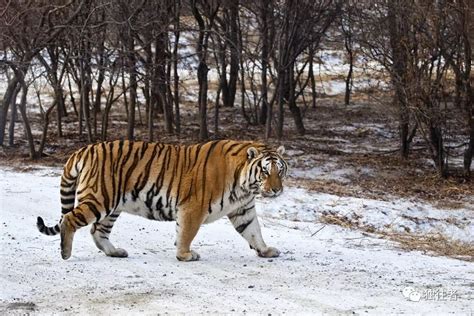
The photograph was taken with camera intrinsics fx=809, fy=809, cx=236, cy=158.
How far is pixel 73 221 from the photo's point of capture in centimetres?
739

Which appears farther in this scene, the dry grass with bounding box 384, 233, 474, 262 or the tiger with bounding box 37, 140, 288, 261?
the dry grass with bounding box 384, 233, 474, 262

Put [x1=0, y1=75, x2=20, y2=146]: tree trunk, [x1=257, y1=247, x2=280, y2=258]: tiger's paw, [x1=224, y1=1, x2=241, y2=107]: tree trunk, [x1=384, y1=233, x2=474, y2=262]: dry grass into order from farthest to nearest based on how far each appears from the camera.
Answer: [x1=224, y1=1, x2=241, y2=107]: tree trunk, [x1=0, y1=75, x2=20, y2=146]: tree trunk, [x1=384, y1=233, x2=474, y2=262]: dry grass, [x1=257, y1=247, x2=280, y2=258]: tiger's paw

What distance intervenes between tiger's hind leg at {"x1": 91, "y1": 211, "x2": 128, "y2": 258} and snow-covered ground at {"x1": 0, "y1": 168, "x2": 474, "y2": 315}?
0.29 ft

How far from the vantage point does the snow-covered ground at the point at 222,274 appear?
19.8 feet

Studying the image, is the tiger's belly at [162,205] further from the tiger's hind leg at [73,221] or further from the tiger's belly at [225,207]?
the tiger's hind leg at [73,221]

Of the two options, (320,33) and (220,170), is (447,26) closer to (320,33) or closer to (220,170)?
(320,33)

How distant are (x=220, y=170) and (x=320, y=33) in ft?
36.1

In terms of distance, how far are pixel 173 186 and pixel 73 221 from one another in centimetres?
102

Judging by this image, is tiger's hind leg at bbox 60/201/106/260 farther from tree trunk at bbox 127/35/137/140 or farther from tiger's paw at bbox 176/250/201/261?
tree trunk at bbox 127/35/137/140

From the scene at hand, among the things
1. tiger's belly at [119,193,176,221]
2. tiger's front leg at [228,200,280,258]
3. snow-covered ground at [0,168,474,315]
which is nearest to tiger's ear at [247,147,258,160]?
tiger's front leg at [228,200,280,258]

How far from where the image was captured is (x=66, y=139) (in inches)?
719

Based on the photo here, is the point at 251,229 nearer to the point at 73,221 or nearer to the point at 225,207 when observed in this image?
the point at 225,207

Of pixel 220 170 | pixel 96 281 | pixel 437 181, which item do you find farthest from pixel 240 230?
pixel 437 181

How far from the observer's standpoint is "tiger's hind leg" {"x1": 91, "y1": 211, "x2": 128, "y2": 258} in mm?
7758
